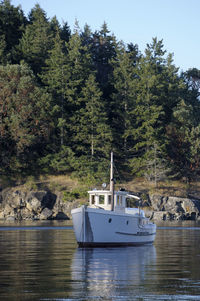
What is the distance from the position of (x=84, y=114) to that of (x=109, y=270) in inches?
3244

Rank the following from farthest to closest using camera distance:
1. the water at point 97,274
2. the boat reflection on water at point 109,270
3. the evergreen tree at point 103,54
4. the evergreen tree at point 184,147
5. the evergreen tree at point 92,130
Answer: the evergreen tree at point 103,54 < the evergreen tree at point 184,147 < the evergreen tree at point 92,130 < the boat reflection on water at point 109,270 < the water at point 97,274

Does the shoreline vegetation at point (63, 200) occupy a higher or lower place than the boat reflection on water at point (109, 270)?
higher

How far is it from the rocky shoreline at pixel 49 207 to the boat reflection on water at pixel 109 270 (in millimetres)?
53242

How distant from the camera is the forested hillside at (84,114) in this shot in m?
98.8

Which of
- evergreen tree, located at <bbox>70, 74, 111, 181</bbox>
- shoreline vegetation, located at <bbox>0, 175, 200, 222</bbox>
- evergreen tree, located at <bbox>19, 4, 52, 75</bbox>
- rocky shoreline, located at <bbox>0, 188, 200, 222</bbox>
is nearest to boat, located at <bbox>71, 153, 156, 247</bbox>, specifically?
rocky shoreline, located at <bbox>0, 188, 200, 222</bbox>

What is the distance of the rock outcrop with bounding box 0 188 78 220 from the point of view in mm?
90062

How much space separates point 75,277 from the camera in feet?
75.3

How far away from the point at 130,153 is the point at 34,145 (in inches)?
761

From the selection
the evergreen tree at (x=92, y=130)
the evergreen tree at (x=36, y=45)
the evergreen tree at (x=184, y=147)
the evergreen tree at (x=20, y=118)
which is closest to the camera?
the evergreen tree at (x=20, y=118)

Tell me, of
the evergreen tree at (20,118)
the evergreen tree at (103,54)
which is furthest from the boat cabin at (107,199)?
the evergreen tree at (103,54)

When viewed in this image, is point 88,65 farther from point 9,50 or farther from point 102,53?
point 102,53

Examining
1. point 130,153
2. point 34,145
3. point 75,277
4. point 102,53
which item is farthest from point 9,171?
point 75,277

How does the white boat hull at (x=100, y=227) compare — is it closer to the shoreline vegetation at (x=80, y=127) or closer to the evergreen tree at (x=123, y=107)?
the shoreline vegetation at (x=80, y=127)

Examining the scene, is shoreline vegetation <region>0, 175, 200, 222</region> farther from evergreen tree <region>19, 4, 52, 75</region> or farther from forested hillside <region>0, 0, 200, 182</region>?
evergreen tree <region>19, 4, 52, 75</region>
